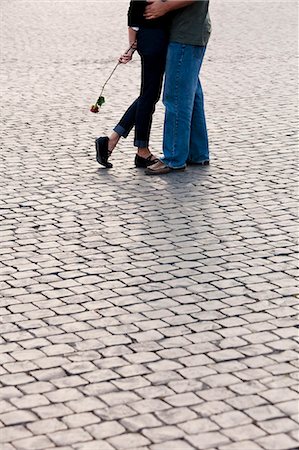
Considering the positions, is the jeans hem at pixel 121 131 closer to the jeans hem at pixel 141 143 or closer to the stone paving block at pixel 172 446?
the jeans hem at pixel 141 143

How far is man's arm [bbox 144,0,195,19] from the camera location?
820cm

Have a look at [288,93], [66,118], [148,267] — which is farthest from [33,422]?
[288,93]

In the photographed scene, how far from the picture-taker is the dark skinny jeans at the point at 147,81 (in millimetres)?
8484

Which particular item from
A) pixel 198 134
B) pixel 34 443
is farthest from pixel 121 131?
pixel 34 443

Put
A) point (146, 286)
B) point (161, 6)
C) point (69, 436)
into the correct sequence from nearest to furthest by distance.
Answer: point (69, 436) < point (146, 286) < point (161, 6)

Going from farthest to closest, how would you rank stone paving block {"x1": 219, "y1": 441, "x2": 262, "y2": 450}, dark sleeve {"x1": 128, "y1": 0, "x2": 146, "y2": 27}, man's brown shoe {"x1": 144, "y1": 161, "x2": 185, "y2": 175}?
man's brown shoe {"x1": 144, "y1": 161, "x2": 185, "y2": 175} < dark sleeve {"x1": 128, "y1": 0, "x2": 146, "y2": 27} < stone paving block {"x1": 219, "y1": 441, "x2": 262, "y2": 450}

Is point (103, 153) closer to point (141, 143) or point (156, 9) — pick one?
point (141, 143)

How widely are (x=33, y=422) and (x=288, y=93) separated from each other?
8.12 meters

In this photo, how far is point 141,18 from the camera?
8430 mm

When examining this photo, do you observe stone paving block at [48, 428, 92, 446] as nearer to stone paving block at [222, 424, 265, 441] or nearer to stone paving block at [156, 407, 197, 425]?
stone paving block at [156, 407, 197, 425]

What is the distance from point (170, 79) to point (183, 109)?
0.25 meters

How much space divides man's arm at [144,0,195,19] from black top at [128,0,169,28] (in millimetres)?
51

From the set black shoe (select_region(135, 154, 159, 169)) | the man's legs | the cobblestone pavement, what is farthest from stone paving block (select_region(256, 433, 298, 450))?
the man's legs

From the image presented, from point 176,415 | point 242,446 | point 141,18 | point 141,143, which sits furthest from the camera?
point 141,143
